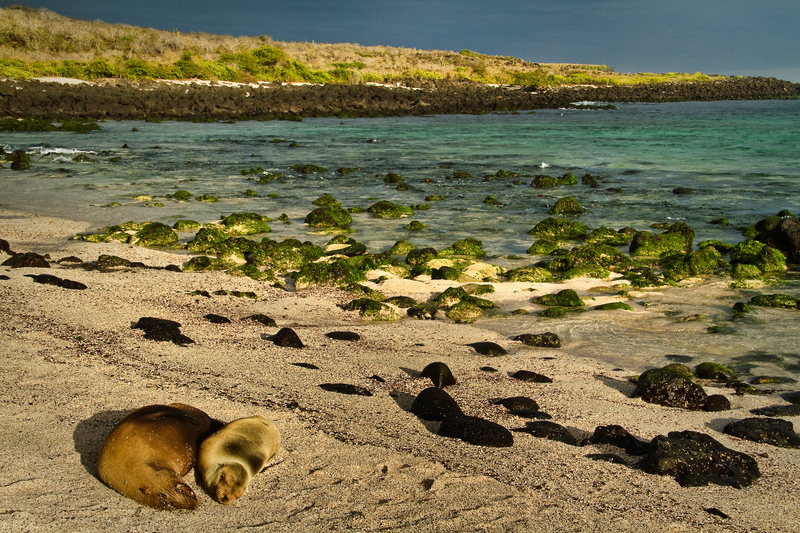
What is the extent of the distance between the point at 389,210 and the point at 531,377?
790 cm

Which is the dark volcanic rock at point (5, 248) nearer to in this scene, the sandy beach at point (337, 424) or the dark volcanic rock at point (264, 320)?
the sandy beach at point (337, 424)

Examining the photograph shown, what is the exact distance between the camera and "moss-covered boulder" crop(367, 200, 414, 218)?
40.1 feet

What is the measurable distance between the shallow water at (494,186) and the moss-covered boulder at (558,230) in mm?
518

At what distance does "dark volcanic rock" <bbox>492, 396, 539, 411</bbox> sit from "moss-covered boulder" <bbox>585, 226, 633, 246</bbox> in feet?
20.9

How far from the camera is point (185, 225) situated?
1020cm

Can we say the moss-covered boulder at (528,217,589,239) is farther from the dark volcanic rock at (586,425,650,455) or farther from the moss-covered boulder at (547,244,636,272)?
the dark volcanic rock at (586,425,650,455)

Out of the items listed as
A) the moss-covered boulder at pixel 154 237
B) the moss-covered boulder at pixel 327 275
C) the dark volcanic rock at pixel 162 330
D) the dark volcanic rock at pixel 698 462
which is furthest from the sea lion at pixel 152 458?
the moss-covered boulder at pixel 154 237

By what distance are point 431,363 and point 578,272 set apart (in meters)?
3.88

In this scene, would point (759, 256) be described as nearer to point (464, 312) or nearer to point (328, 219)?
point (464, 312)

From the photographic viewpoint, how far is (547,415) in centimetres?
410

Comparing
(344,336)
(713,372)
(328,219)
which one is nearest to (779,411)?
(713,372)

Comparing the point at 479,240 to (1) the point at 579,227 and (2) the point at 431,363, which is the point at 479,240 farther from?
(2) the point at 431,363

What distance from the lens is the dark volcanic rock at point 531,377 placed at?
4.79 m

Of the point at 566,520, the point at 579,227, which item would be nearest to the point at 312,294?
the point at 566,520
